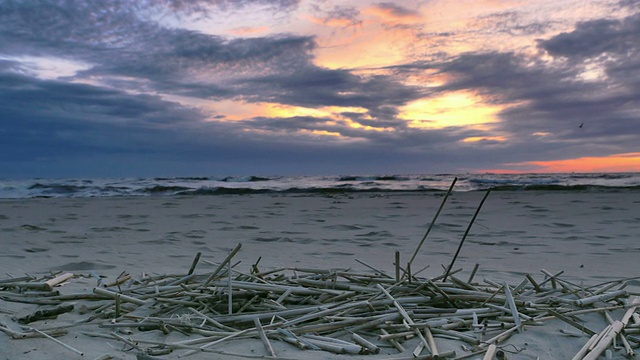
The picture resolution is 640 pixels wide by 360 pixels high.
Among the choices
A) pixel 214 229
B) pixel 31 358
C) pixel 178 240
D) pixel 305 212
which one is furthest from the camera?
pixel 305 212

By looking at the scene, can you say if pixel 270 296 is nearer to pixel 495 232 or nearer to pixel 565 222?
pixel 495 232

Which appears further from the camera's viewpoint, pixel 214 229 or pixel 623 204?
pixel 623 204

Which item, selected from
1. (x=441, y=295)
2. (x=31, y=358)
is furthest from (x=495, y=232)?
(x=31, y=358)

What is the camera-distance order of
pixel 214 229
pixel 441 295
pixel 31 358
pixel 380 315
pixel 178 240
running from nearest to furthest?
pixel 31 358
pixel 380 315
pixel 441 295
pixel 178 240
pixel 214 229

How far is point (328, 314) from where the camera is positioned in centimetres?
232

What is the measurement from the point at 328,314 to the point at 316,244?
373 cm

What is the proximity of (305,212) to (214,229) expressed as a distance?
279 cm

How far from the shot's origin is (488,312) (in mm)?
2377

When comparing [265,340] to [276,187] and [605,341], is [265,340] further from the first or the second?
[276,187]

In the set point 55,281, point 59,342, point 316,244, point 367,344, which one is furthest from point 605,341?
point 316,244

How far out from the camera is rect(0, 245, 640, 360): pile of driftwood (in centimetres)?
205

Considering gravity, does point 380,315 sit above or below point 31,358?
above

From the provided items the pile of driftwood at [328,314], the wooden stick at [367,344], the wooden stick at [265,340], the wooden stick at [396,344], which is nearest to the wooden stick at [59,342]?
the pile of driftwood at [328,314]

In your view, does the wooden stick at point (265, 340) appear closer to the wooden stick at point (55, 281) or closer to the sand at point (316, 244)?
the sand at point (316, 244)
